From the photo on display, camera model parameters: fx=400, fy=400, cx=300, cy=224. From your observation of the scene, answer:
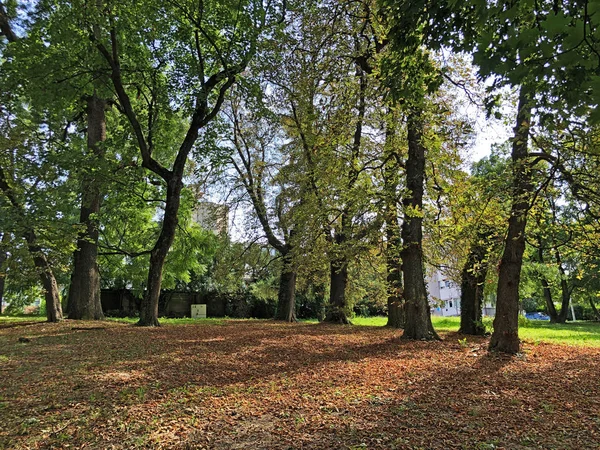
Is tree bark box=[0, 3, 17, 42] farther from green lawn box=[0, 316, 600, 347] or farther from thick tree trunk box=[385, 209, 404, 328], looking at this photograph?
thick tree trunk box=[385, 209, 404, 328]

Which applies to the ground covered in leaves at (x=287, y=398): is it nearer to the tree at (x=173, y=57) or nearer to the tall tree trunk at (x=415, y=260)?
the tall tree trunk at (x=415, y=260)

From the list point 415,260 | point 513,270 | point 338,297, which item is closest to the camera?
point 513,270

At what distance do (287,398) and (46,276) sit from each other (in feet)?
34.4

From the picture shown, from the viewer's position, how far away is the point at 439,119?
9484mm

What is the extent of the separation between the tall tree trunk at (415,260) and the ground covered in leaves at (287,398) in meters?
2.14

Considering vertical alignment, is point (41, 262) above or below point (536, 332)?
above

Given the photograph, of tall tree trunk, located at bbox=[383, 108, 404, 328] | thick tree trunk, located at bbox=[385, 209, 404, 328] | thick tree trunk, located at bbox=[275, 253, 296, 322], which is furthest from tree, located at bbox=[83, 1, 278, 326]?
thick tree trunk, located at bbox=[275, 253, 296, 322]

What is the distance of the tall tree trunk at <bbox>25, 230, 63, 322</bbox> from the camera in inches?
440

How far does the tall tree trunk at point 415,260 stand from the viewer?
10227mm

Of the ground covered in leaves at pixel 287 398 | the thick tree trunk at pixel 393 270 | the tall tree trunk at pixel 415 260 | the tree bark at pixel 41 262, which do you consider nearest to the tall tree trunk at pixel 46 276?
the tree bark at pixel 41 262

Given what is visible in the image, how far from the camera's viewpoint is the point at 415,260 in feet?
34.2

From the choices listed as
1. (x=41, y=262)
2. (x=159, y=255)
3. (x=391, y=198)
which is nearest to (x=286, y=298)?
(x=159, y=255)

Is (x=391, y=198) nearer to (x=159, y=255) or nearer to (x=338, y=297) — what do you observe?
(x=159, y=255)

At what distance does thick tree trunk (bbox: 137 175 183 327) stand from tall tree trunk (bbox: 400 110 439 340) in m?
6.60
